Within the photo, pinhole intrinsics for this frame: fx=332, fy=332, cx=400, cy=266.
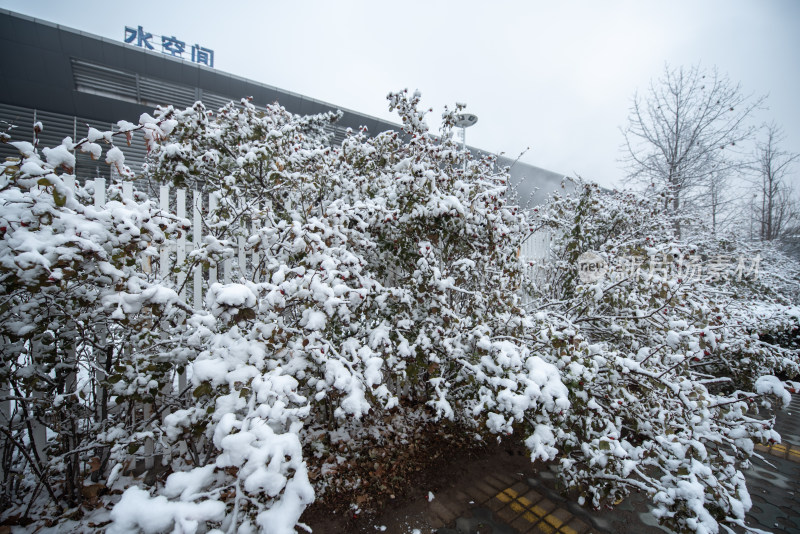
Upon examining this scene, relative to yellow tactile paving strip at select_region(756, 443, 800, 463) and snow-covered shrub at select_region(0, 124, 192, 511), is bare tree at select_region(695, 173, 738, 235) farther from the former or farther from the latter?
snow-covered shrub at select_region(0, 124, 192, 511)

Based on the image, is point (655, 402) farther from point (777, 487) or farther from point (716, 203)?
point (716, 203)

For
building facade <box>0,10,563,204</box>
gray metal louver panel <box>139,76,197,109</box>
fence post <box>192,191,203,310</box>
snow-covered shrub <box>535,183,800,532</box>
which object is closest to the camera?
snow-covered shrub <box>535,183,800,532</box>

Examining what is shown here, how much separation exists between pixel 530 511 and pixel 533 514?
0.10 ft

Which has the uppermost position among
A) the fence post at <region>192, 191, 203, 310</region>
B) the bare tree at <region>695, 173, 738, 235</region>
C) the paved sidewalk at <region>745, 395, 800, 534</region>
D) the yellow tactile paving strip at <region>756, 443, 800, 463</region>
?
the bare tree at <region>695, 173, 738, 235</region>

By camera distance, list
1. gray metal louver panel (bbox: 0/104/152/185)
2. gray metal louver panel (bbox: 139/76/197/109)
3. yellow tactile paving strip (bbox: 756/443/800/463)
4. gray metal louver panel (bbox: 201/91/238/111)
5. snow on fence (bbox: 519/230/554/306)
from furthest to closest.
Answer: gray metal louver panel (bbox: 201/91/238/111) < gray metal louver panel (bbox: 139/76/197/109) < gray metal louver panel (bbox: 0/104/152/185) < snow on fence (bbox: 519/230/554/306) < yellow tactile paving strip (bbox: 756/443/800/463)

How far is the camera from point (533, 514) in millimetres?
2508

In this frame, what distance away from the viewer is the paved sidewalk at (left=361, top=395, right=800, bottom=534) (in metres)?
2.37

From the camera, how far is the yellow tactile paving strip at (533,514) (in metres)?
2.38

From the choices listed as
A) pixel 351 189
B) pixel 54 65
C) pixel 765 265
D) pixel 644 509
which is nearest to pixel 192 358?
pixel 351 189

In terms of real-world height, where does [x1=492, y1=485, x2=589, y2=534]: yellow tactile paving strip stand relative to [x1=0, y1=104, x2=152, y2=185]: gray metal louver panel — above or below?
below

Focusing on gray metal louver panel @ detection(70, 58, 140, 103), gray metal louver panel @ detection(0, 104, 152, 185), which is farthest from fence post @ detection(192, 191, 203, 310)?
gray metal louver panel @ detection(70, 58, 140, 103)

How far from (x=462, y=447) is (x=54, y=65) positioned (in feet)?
50.6

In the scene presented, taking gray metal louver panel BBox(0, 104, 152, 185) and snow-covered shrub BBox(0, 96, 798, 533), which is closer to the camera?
snow-covered shrub BBox(0, 96, 798, 533)

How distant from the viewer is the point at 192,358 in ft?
7.00
